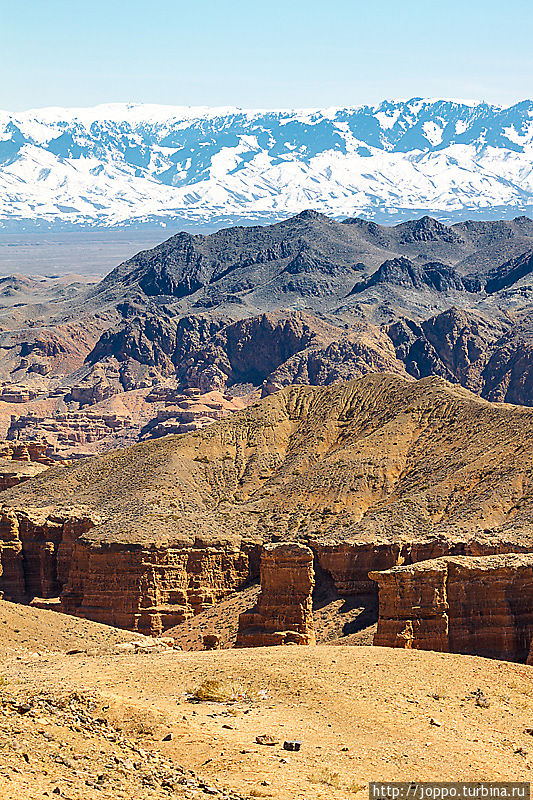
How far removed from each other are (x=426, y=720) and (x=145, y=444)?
49363 millimetres

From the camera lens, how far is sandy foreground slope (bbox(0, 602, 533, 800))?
77.4 feet

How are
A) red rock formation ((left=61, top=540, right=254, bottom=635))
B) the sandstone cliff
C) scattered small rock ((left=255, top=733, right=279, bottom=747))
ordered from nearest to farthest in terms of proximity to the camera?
scattered small rock ((left=255, top=733, right=279, bottom=747)) < the sandstone cliff < red rock formation ((left=61, top=540, right=254, bottom=635))

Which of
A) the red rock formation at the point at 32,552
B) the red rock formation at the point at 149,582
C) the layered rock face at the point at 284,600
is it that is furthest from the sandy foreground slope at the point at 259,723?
the red rock formation at the point at 32,552

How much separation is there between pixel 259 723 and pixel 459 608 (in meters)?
14.6

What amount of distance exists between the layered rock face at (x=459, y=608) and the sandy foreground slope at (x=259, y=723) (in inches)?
183

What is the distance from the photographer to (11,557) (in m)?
67.3

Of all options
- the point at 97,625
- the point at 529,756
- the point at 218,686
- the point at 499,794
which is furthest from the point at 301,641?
the point at 499,794

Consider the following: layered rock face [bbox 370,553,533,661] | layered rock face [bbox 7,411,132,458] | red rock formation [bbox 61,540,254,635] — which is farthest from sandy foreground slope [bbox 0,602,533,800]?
layered rock face [bbox 7,411,132,458]

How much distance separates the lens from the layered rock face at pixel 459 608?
41219 millimetres

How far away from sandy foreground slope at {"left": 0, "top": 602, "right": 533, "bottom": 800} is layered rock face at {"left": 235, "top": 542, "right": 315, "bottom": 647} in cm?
1117

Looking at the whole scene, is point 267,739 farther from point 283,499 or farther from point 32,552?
point 32,552

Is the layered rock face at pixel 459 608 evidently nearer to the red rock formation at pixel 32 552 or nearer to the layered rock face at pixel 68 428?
the red rock formation at pixel 32 552

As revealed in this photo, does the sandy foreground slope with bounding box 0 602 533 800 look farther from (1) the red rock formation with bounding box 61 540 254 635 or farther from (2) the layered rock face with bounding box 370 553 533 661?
(1) the red rock formation with bounding box 61 540 254 635

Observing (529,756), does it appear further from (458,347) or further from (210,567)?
(458,347)
